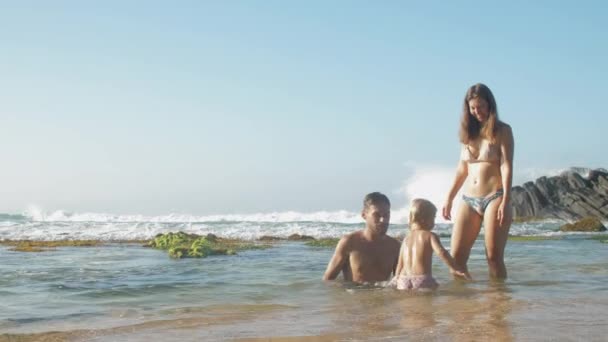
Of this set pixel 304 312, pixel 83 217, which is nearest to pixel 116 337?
pixel 304 312

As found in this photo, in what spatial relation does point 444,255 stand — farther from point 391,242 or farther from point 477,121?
point 477,121

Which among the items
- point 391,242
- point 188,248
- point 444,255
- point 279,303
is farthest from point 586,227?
point 279,303

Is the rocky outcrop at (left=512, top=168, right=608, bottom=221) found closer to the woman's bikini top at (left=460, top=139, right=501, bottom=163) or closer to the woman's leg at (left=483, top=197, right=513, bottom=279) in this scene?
the woman's leg at (left=483, top=197, right=513, bottom=279)

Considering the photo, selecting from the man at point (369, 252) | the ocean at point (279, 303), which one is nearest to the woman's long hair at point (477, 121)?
the man at point (369, 252)

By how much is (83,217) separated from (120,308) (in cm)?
5572

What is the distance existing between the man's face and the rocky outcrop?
3570 cm

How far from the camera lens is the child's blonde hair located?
6684 millimetres

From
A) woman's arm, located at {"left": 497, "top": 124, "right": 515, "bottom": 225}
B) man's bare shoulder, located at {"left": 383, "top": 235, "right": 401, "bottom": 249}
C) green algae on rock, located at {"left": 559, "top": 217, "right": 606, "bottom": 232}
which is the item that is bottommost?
green algae on rock, located at {"left": 559, "top": 217, "right": 606, "bottom": 232}

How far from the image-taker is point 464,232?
7.58m

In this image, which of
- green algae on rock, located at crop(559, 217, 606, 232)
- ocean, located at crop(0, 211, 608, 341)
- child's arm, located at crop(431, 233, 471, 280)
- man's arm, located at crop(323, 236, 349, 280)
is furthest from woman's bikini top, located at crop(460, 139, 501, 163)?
green algae on rock, located at crop(559, 217, 606, 232)

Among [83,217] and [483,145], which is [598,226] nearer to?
[483,145]

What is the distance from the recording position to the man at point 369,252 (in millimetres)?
7031

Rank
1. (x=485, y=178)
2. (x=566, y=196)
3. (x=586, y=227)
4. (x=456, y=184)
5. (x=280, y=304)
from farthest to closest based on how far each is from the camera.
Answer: (x=566, y=196) < (x=586, y=227) < (x=456, y=184) < (x=485, y=178) < (x=280, y=304)

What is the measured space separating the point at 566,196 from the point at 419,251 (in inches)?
1569
